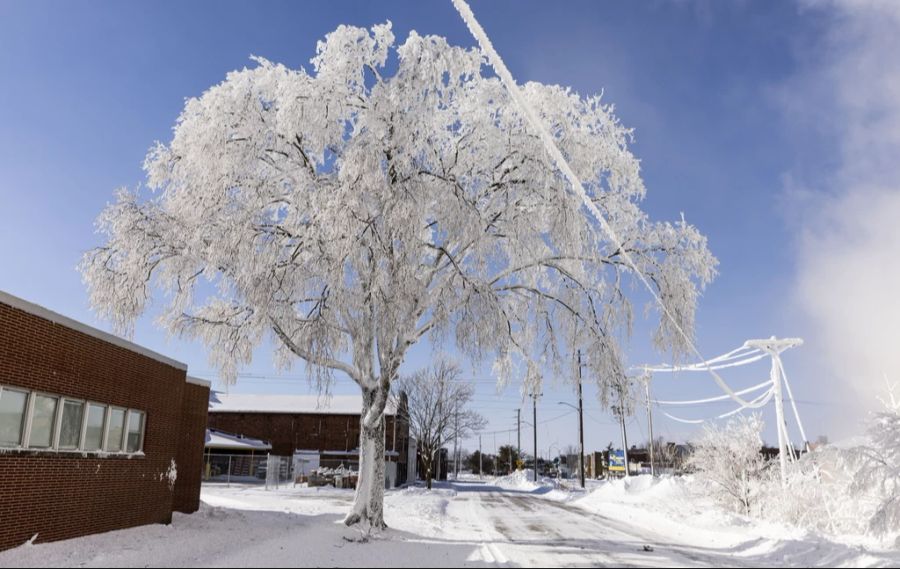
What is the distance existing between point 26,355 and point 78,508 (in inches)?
143

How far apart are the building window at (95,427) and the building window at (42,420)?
1.01 m

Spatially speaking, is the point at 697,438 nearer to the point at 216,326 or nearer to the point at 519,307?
the point at 519,307

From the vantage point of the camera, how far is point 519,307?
60.9 ft

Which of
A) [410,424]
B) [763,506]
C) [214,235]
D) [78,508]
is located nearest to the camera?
[78,508]

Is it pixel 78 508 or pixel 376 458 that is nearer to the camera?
pixel 78 508

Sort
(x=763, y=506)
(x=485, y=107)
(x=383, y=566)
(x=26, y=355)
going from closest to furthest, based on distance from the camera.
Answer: (x=383, y=566) → (x=26, y=355) → (x=485, y=107) → (x=763, y=506)

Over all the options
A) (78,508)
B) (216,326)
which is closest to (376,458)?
(216,326)

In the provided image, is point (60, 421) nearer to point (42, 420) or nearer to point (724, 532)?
point (42, 420)

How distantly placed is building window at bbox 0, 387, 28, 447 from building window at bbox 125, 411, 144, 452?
3505 mm

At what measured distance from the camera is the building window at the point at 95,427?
43.8ft

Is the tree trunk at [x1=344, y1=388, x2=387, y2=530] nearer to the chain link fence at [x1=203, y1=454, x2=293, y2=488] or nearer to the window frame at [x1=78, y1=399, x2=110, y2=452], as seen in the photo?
the window frame at [x1=78, y1=399, x2=110, y2=452]

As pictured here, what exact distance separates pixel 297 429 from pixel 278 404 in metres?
3.78

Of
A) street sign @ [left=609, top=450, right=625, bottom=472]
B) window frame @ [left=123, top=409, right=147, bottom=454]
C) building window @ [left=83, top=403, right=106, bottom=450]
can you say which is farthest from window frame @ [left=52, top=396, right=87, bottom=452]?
street sign @ [left=609, top=450, right=625, bottom=472]

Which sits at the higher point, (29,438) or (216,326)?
(216,326)
